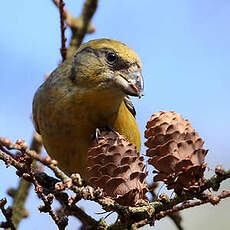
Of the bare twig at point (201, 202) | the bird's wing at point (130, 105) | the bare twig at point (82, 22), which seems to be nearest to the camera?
the bare twig at point (201, 202)

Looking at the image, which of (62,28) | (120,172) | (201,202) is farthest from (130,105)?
(201,202)

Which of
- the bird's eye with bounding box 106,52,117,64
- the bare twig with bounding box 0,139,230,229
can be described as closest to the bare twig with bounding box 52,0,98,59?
the bird's eye with bounding box 106,52,117,64

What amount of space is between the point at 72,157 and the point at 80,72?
62 centimetres

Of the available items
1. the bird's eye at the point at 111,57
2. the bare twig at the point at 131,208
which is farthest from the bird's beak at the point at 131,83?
the bare twig at the point at 131,208

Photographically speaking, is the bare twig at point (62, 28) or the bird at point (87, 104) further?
the bird at point (87, 104)

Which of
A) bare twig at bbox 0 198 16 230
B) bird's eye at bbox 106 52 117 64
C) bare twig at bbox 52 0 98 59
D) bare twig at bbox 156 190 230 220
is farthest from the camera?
bare twig at bbox 52 0 98 59

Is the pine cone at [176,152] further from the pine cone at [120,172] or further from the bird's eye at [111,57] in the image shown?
the bird's eye at [111,57]

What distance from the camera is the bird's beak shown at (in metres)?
2.72

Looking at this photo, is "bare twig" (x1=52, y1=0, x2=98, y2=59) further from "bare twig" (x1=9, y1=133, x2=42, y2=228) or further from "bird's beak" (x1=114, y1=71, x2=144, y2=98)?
"bare twig" (x1=9, y1=133, x2=42, y2=228)

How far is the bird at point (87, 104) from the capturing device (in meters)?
2.96

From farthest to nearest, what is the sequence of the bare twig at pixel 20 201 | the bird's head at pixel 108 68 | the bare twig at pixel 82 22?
the bare twig at pixel 82 22 < the bare twig at pixel 20 201 < the bird's head at pixel 108 68

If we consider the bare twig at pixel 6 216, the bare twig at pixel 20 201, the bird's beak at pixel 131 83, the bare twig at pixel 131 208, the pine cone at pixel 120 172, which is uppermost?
the bird's beak at pixel 131 83

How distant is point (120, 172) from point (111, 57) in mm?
1298

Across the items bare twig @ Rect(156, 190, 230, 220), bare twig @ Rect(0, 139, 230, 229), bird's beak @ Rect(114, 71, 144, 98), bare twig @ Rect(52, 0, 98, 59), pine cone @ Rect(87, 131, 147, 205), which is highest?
bare twig @ Rect(52, 0, 98, 59)
